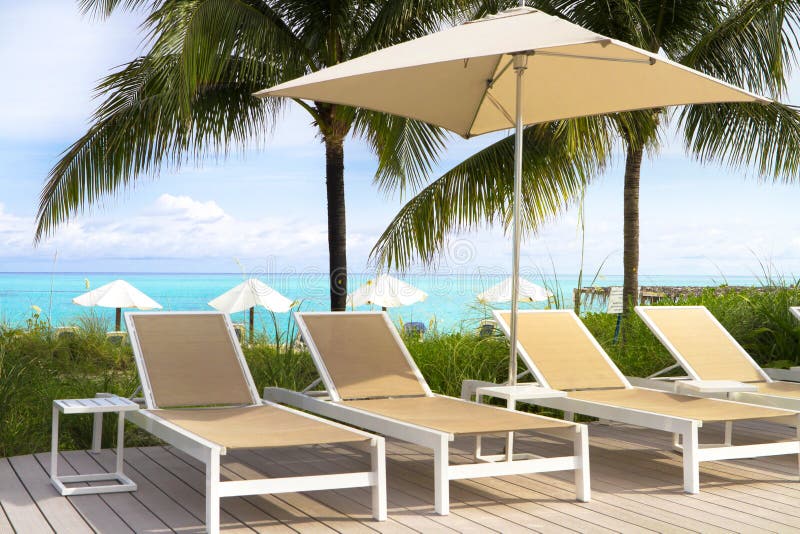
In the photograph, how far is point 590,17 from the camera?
8.89 metres

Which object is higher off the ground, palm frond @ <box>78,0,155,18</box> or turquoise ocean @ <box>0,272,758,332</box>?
palm frond @ <box>78,0,155,18</box>

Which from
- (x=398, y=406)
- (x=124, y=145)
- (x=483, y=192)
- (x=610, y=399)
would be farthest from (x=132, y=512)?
(x=483, y=192)

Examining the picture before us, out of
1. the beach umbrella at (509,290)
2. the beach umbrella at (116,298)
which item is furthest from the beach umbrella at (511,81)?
the beach umbrella at (116,298)

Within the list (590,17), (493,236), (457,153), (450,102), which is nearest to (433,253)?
(590,17)

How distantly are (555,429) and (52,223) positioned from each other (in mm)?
6564

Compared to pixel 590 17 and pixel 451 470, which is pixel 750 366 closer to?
pixel 451 470

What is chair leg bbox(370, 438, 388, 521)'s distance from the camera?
3681 millimetres

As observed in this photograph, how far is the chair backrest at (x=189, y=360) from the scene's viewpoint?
461cm

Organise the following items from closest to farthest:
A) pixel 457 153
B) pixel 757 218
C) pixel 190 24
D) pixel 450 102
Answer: pixel 450 102, pixel 190 24, pixel 757 218, pixel 457 153

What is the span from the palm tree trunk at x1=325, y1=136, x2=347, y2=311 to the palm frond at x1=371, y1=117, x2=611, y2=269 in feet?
1.77

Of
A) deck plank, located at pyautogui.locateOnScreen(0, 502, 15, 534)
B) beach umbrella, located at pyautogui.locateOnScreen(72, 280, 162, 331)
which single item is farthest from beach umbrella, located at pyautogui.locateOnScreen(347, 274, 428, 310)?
deck plank, located at pyautogui.locateOnScreen(0, 502, 15, 534)

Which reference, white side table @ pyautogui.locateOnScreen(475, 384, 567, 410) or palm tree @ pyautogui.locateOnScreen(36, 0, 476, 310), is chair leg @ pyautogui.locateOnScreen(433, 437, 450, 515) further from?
palm tree @ pyautogui.locateOnScreen(36, 0, 476, 310)

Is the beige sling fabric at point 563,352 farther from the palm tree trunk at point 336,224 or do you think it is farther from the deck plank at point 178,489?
the palm tree trunk at point 336,224

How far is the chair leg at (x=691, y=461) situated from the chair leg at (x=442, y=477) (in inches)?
49.8
